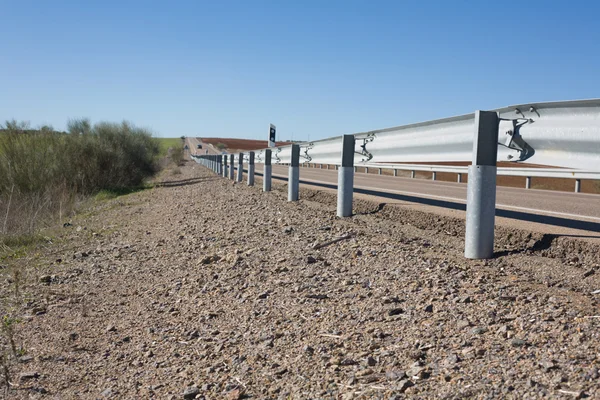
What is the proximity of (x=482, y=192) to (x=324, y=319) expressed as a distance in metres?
1.65

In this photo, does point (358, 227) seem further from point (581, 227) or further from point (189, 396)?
point (189, 396)

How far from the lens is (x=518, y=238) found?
17.6 ft

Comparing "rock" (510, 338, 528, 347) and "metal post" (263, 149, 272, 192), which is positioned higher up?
"metal post" (263, 149, 272, 192)

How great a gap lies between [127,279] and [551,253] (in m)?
4.55

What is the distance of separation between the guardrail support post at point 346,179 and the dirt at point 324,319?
0.33m

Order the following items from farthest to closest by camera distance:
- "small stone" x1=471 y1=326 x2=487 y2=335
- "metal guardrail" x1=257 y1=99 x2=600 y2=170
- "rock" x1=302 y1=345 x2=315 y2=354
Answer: "metal guardrail" x1=257 y1=99 x2=600 y2=170 → "rock" x1=302 y1=345 x2=315 y2=354 → "small stone" x1=471 y1=326 x2=487 y2=335

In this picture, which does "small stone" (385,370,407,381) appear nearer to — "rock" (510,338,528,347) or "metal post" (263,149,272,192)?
"rock" (510,338,528,347)

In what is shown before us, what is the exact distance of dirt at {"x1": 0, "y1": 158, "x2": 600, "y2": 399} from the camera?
2.88 metres

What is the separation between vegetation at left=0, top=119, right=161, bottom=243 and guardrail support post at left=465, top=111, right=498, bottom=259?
9923 millimetres

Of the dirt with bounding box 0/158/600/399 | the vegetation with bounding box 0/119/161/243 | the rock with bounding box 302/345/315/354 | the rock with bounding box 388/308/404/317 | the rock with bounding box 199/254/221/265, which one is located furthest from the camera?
the vegetation with bounding box 0/119/161/243

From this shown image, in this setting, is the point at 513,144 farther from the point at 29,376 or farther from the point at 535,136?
the point at 29,376

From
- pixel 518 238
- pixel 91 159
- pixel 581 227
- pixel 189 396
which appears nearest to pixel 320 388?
pixel 189 396

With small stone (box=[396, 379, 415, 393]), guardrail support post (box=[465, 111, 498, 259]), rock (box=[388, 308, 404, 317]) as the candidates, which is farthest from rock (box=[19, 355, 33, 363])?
guardrail support post (box=[465, 111, 498, 259])

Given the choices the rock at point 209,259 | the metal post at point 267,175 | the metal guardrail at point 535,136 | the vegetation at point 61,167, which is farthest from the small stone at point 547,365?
the vegetation at point 61,167
